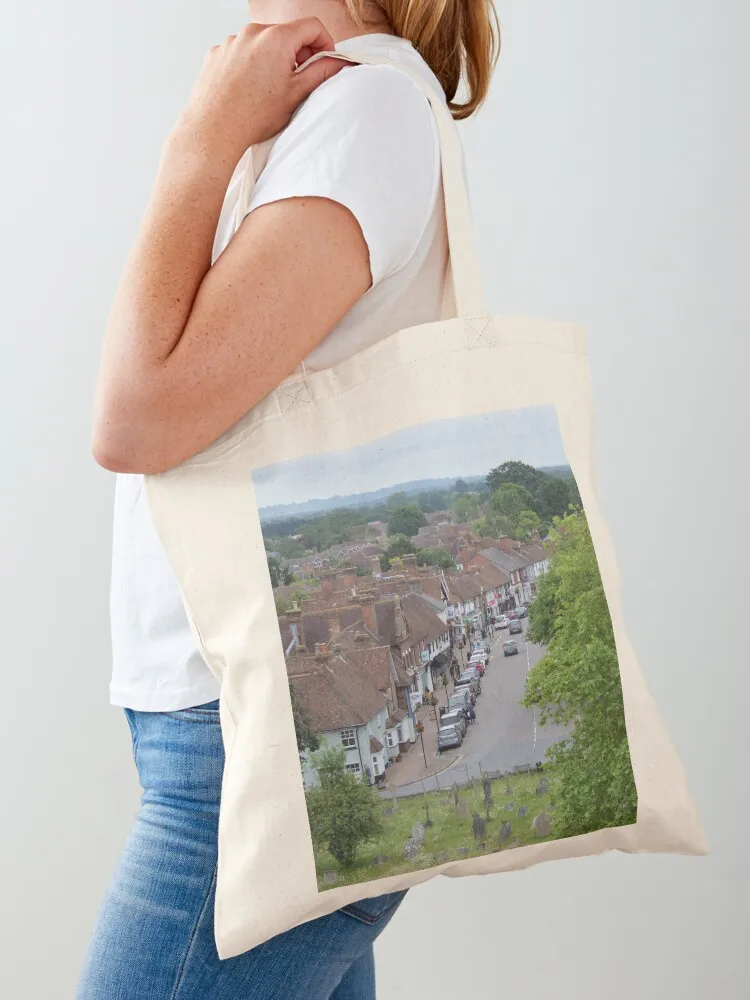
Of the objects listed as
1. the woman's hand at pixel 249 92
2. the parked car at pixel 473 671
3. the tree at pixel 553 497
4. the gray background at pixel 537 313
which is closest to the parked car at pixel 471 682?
the parked car at pixel 473 671

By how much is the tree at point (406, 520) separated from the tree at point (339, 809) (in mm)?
124

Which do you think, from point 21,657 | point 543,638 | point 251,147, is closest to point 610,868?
point 21,657

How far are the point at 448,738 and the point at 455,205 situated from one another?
1.00 feet

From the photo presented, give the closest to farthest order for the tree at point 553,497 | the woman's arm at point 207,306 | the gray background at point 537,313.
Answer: the woman's arm at point 207,306 < the tree at point 553,497 < the gray background at point 537,313

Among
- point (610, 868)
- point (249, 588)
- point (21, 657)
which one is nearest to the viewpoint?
point (249, 588)

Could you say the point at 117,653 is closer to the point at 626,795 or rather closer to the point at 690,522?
the point at 626,795

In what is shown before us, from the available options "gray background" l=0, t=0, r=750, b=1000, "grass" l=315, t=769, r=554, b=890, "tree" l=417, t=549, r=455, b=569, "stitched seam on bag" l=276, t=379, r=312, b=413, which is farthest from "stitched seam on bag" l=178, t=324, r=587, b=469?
"gray background" l=0, t=0, r=750, b=1000

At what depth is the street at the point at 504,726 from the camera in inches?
22.7

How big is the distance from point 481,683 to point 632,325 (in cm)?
99

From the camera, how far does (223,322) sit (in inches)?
19.5

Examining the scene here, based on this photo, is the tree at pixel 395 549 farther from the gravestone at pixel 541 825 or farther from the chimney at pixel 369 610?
the gravestone at pixel 541 825

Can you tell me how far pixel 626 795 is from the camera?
0.61 meters

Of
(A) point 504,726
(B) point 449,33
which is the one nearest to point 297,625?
(A) point 504,726

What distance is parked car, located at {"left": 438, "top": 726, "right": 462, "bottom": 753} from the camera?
57 centimetres
